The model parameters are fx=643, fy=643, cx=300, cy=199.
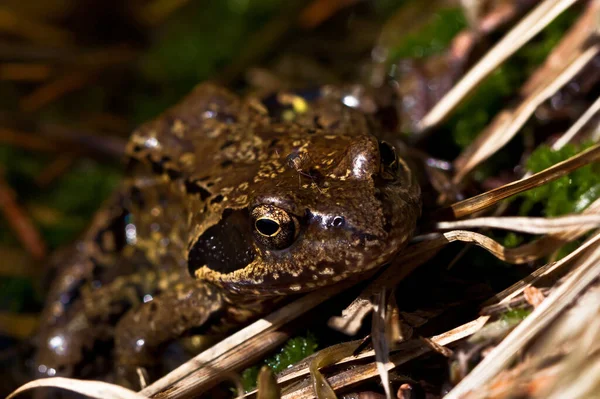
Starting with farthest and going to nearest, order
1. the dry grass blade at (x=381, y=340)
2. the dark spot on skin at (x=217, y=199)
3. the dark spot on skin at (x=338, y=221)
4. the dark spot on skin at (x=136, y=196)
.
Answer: the dark spot on skin at (x=136, y=196)
the dark spot on skin at (x=217, y=199)
the dark spot on skin at (x=338, y=221)
the dry grass blade at (x=381, y=340)

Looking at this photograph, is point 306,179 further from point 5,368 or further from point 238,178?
point 5,368

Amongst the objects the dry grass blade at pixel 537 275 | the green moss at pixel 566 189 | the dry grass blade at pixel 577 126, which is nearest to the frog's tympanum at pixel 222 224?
the dry grass blade at pixel 537 275

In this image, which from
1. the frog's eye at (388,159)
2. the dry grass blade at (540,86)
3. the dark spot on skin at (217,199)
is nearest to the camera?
the frog's eye at (388,159)

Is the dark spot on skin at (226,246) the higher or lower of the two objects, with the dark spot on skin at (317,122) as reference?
lower

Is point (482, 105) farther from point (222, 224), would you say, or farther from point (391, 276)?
point (222, 224)

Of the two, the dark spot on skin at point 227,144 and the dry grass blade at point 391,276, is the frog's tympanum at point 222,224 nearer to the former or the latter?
the dark spot on skin at point 227,144

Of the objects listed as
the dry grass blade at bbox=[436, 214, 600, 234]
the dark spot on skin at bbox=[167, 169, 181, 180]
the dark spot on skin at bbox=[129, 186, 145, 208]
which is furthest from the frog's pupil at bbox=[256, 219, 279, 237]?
the dark spot on skin at bbox=[129, 186, 145, 208]
